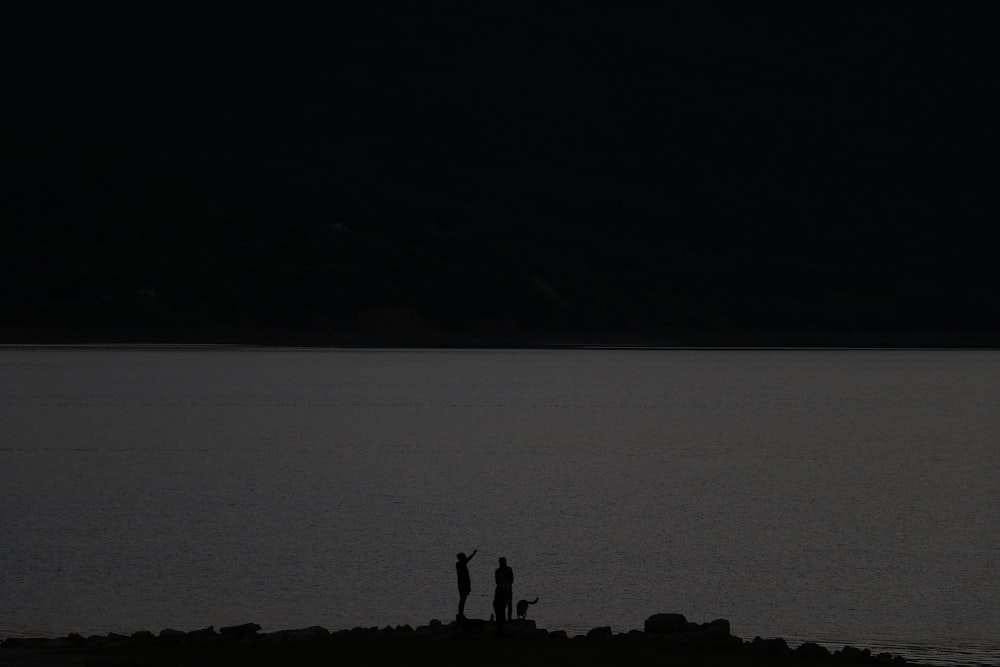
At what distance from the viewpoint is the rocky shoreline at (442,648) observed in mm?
31281

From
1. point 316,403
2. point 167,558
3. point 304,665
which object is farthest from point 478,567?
point 316,403

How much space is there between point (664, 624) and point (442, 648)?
15.6ft

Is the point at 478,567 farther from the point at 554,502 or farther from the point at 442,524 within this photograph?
the point at 554,502

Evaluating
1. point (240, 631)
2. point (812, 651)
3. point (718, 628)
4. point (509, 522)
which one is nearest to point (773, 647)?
point (812, 651)

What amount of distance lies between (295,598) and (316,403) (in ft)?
312

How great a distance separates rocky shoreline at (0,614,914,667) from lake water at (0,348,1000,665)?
3086mm

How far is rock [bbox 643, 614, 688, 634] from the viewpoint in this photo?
3412cm

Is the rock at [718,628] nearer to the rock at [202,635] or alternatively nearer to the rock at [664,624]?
the rock at [664,624]

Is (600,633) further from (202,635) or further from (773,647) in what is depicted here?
(202,635)

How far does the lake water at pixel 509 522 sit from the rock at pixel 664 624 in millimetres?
3313

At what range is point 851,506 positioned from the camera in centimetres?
6178

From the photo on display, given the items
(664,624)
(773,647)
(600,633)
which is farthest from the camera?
(600,633)

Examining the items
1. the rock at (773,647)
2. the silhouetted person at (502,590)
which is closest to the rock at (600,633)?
the silhouetted person at (502,590)

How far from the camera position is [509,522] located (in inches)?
2186
